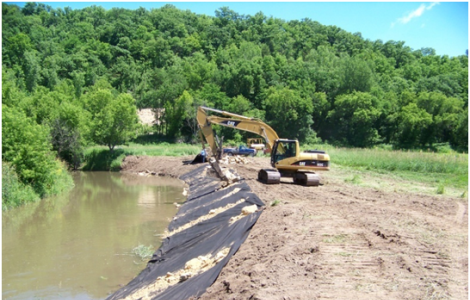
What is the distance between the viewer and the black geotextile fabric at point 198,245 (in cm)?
784

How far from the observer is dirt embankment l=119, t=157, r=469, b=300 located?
20.8ft

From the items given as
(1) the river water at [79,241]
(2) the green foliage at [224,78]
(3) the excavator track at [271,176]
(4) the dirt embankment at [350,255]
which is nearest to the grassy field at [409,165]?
(2) the green foliage at [224,78]

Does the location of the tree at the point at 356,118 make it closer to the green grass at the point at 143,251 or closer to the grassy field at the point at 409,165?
the grassy field at the point at 409,165

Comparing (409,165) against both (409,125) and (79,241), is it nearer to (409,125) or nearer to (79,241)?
(79,241)

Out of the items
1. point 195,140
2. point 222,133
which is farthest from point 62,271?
point 195,140

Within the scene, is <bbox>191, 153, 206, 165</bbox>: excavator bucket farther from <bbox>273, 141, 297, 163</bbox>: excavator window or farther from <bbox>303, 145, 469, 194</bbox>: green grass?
<bbox>273, 141, 297, 163</bbox>: excavator window

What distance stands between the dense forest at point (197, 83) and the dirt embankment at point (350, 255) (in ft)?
49.1

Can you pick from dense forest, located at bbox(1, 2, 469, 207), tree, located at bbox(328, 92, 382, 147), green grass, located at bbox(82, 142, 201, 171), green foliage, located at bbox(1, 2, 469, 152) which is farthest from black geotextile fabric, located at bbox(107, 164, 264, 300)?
green grass, located at bbox(82, 142, 201, 171)

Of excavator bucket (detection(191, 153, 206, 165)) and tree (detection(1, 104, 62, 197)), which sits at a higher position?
tree (detection(1, 104, 62, 197))

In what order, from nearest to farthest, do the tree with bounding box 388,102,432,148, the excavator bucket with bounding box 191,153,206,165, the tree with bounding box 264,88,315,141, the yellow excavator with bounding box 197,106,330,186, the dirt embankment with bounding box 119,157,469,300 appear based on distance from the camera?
the dirt embankment with bounding box 119,157,469,300
the yellow excavator with bounding box 197,106,330,186
the tree with bounding box 264,88,315,141
the excavator bucket with bounding box 191,153,206,165
the tree with bounding box 388,102,432,148

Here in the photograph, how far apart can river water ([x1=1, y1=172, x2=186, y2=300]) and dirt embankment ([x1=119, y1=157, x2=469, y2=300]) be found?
4264 mm

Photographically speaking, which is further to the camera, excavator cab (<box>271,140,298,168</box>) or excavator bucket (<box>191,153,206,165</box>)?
excavator bucket (<box>191,153,206,165</box>)

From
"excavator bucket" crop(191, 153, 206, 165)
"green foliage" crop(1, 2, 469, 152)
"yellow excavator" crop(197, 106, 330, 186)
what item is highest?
"green foliage" crop(1, 2, 469, 152)

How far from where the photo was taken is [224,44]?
50.0m
